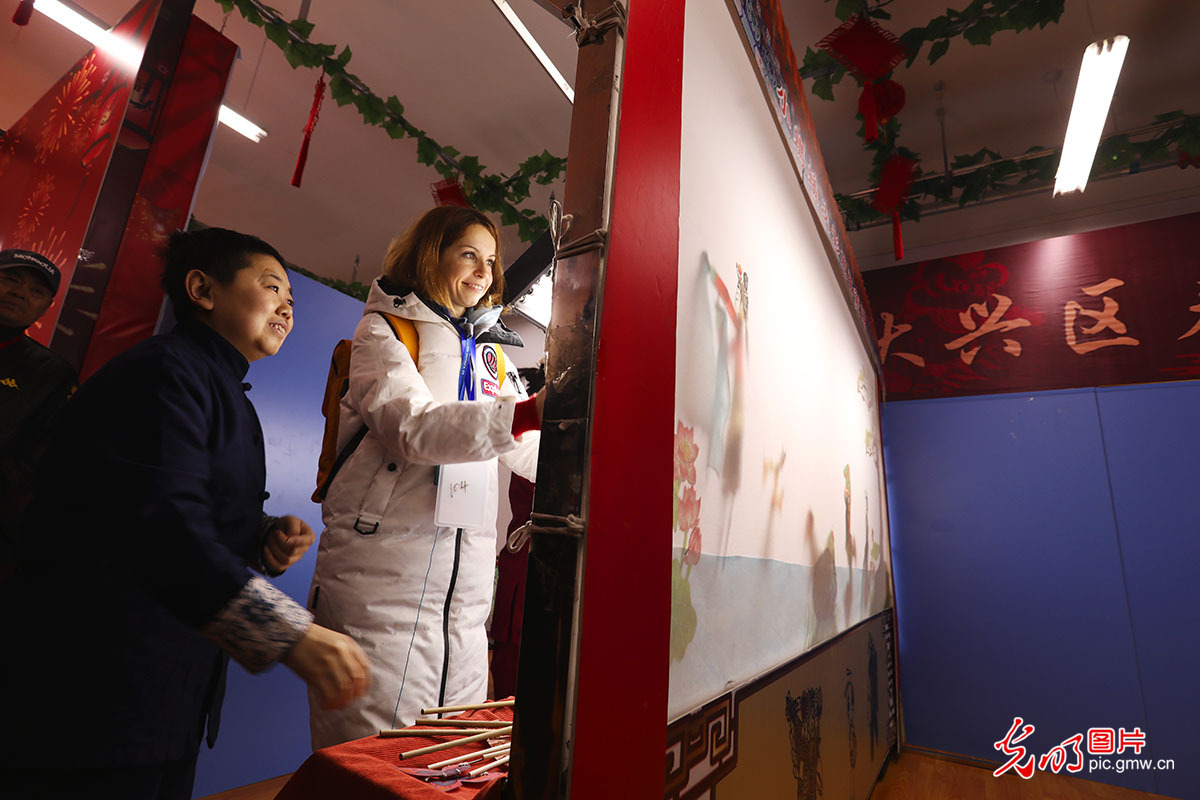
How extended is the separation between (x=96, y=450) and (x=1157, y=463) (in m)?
4.34

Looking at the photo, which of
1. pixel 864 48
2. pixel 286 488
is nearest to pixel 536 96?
pixel 864 48

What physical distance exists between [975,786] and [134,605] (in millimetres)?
3623

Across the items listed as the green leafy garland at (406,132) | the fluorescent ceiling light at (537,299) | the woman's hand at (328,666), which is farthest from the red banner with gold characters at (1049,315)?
the woman's hand at (328,666)

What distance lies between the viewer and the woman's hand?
0.61 meters

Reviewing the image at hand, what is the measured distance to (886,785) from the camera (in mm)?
2654

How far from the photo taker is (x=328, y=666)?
0.61m

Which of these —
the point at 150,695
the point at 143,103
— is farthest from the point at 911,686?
the point at 143,103

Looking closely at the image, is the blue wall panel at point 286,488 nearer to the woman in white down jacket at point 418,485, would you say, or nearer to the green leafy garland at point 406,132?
the green leafy garland at point 406,132

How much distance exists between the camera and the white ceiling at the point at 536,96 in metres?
2.98

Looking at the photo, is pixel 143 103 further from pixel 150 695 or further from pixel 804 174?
pixel 804 174

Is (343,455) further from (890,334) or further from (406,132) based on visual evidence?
(890,334)

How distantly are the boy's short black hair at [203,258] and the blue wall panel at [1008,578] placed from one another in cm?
380

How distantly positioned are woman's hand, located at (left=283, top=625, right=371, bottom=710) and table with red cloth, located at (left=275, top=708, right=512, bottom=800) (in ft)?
0.41

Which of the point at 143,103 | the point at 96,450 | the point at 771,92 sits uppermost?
the point at 143,103
